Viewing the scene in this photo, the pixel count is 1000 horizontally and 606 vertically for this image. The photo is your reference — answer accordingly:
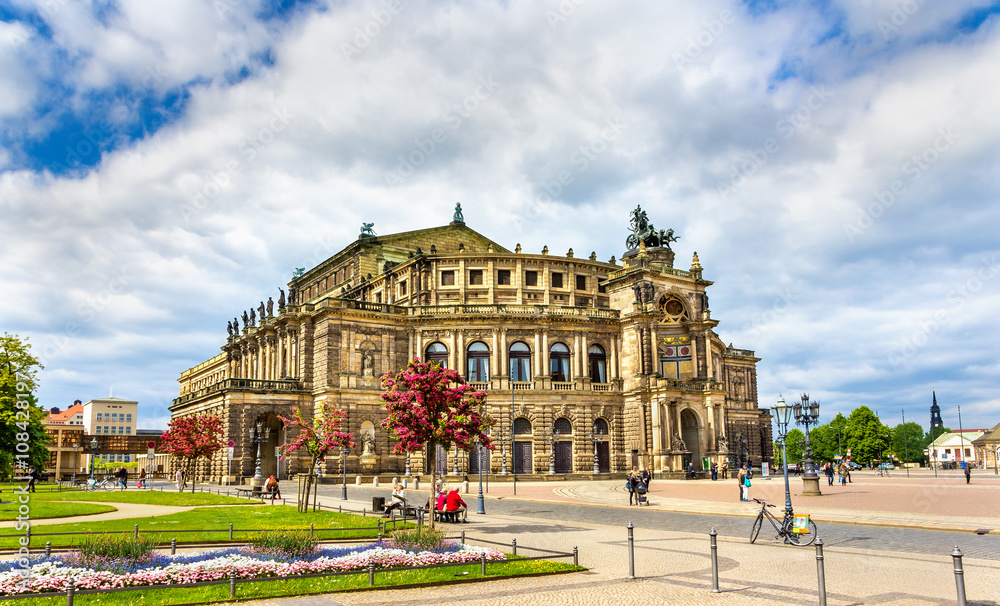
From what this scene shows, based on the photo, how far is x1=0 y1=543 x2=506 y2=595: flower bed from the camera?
1295 centimetres

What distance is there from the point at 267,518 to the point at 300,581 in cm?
1342

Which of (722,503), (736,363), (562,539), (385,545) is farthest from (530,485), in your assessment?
(736,363)

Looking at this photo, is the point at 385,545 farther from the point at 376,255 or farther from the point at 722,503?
the point at 376,255

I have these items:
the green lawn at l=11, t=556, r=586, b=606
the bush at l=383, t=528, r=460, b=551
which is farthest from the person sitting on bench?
the green lawn at l=11, t=556, r=586, b=606

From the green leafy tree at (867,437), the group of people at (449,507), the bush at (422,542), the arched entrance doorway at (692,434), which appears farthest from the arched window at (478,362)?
the green leafy tree at (867,437)

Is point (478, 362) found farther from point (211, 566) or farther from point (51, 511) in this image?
point (211, 566)

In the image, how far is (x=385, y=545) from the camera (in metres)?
17.8

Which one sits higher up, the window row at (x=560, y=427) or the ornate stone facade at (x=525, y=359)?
the ornate stone facade at (x=525, y=359)

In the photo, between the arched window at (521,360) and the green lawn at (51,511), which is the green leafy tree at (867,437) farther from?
the green lawn at (51,511)

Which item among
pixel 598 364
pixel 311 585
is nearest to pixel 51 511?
pixel 311 585

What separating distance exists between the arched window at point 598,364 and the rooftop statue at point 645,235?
13692 millimetres

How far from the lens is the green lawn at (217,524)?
65.9 feet

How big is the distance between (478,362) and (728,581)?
51.9 meters

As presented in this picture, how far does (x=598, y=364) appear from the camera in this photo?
69500 millimetres
